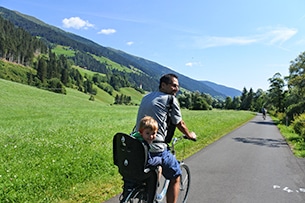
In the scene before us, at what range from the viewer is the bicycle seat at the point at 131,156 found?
10.9 ft

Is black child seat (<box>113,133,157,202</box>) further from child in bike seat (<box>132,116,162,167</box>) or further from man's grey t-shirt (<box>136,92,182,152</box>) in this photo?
man's grey t-shirt (<box>136,92,182,152</box>)

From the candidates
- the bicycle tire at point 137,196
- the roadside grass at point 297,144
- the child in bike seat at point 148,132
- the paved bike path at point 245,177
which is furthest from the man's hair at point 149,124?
the roadside grass at point 297,144

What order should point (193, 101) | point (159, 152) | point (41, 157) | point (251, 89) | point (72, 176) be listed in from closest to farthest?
point (159, 152) → point (72, 176) → point (41, 157) → point (193, 101) → point (251, 89)

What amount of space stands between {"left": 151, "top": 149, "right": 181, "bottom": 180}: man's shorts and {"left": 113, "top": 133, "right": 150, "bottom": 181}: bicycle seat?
0.46 meters

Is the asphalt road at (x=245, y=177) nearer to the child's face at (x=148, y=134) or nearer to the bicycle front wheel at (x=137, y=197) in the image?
the bicycle front wheel at (x=137, y=197)

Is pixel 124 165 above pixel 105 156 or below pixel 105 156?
above

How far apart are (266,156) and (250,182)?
15.8ft

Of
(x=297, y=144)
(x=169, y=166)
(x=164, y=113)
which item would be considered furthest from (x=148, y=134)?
(x=297, y=144)

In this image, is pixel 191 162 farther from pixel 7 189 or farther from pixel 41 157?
pixel 7 189

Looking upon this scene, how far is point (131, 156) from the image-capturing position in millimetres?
3369

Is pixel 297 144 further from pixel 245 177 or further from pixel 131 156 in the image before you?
pixel 131 156

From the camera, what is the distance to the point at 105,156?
8.47m

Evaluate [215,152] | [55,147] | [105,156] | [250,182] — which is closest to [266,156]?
[215,152]

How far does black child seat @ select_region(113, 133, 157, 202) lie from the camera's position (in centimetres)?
332
